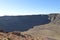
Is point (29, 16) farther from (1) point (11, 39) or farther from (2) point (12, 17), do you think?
(1) point (11, 39)

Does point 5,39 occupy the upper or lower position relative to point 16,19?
upper

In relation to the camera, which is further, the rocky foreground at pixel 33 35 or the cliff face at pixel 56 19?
the cliff face at pixel 56 19

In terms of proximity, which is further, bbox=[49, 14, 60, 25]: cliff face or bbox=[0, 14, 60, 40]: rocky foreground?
bbox=[49, 14, 60, 25]: cliff face

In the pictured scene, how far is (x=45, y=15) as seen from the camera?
83875 mm

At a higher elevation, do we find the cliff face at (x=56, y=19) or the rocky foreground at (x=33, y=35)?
the rocky foreground at (x=33, y=35)

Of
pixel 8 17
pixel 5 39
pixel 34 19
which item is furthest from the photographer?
pixel 34 19

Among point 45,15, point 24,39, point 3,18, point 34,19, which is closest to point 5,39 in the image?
point 24,39

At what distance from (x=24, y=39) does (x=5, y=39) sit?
2020mm

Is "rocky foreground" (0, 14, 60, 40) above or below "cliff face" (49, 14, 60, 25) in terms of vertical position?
above

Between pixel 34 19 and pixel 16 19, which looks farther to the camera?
pixel 34 19

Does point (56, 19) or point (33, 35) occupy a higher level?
point (33, 35)

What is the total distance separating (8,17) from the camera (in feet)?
197

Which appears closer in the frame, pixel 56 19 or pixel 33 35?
pixel 33 35

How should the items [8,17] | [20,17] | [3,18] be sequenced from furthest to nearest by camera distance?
1. [20,17]
2. [8,17]
3. [3,18]
